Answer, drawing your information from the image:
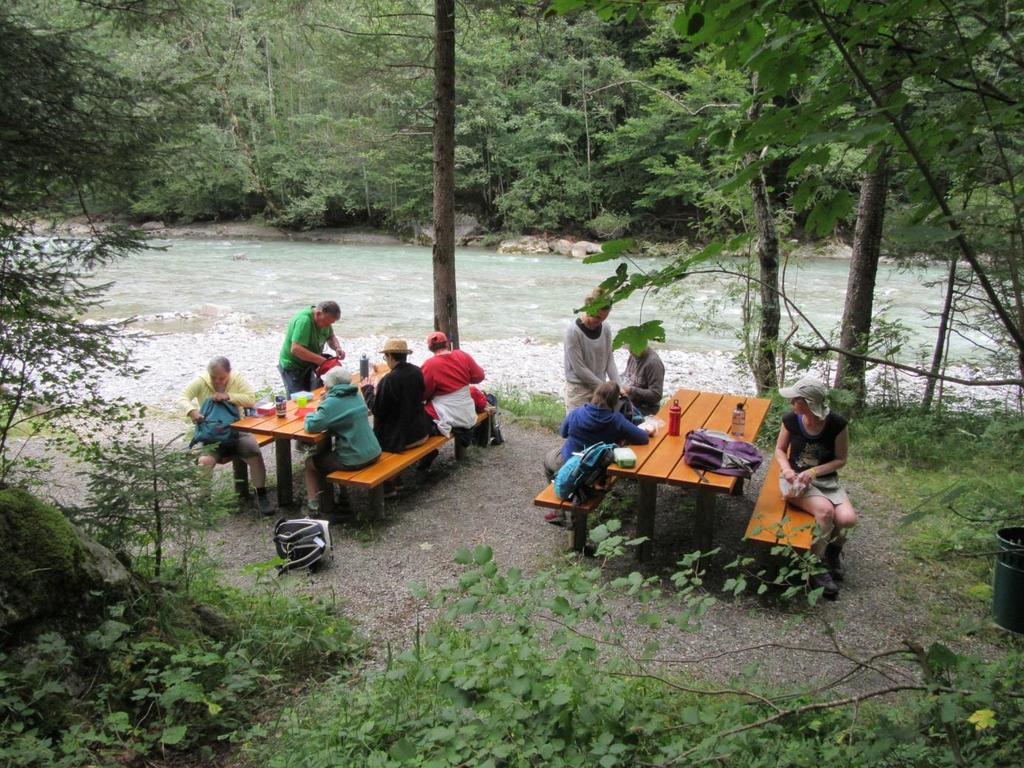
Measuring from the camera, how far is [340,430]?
529cm

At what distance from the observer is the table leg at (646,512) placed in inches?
179

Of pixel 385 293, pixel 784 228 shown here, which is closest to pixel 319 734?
pixel 784 228

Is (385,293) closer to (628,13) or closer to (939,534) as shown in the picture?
(939,534)

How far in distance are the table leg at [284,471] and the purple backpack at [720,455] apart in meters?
3.07

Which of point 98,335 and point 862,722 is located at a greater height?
point 98,335

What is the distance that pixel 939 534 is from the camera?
4820mm

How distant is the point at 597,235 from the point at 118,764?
29734 mm


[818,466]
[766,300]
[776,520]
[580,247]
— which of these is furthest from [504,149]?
[776,520]

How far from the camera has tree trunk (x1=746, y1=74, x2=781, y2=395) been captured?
7465 mm

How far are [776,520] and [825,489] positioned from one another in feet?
1.54

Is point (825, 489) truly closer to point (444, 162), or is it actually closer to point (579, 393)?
point (579, 393)

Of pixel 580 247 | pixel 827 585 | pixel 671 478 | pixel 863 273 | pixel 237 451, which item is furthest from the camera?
pixel 580 247

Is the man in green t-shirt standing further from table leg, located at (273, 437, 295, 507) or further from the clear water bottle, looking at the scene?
the clear water bottle

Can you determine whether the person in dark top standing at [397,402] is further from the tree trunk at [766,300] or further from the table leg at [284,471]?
the tree trunk at [766,300]
